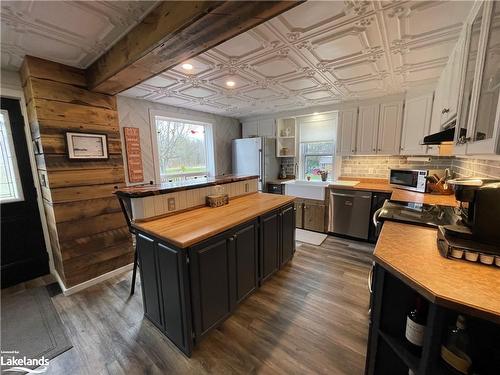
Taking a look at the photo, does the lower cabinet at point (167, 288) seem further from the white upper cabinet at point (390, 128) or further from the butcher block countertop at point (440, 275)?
the white upper cabinet at point (390, 128)

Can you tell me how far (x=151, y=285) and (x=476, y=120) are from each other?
249 centimetres

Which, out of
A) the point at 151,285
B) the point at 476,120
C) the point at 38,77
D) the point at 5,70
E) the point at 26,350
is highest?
the point at 5,70

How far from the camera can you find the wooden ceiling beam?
112 centimetres

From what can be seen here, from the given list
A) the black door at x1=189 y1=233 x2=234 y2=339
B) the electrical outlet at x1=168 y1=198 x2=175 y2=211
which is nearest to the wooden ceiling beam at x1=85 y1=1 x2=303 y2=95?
the electrical outlet at x1=168 y1=198 x2=175 y2=211

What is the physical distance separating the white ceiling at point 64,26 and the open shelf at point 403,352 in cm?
243

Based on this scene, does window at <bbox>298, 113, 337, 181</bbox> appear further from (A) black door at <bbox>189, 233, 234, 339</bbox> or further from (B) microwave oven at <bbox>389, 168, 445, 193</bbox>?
(A) black door at <bbox>189, 233, 234, 339</bbox>

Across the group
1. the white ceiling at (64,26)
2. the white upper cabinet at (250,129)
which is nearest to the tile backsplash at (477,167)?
the white ceiling at (64,26)

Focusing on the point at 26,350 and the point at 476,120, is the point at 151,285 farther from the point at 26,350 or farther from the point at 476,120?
the point at 476,120

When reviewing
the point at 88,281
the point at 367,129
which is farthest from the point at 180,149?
the point at 367,129

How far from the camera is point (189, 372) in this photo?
4.73 ft

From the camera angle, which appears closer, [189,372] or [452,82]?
[189,372]

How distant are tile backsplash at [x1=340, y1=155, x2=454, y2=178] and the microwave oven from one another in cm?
31

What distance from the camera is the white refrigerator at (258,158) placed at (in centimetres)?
441

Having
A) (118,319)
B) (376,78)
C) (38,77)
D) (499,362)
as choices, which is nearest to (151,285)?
(118,319)
